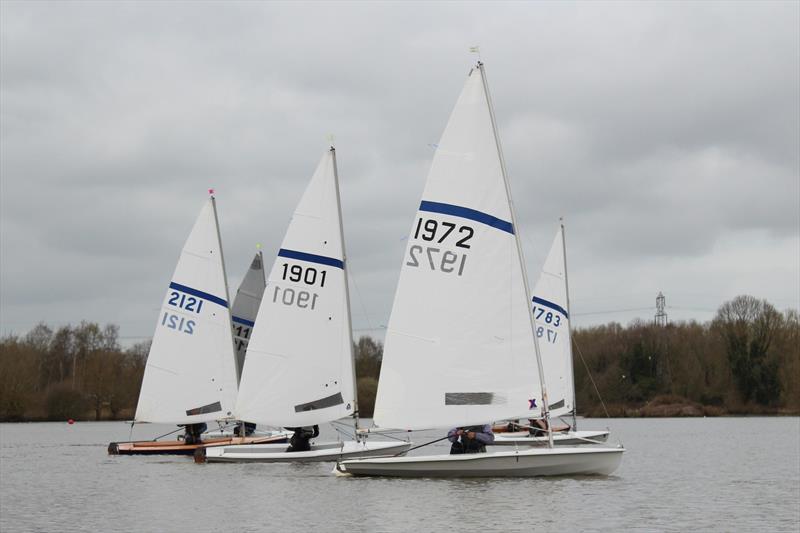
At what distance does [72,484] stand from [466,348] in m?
12.9

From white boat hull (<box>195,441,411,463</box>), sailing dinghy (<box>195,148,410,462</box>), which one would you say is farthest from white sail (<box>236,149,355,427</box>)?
white boat hull (<box>195,441,411,463</box>)

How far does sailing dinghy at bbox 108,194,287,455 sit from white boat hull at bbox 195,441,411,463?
4.95m

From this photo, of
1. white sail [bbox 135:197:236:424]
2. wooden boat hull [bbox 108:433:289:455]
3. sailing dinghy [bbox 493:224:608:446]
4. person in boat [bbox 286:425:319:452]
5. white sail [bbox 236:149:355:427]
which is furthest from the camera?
sailing dinghy [bbox 493:224:608:446]

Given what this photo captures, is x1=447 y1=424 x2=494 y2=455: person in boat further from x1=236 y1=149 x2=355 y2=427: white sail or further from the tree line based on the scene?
the tree line

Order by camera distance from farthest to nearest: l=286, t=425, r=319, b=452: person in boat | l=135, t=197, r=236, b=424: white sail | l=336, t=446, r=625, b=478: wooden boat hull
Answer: l=135, t=197, r=236, b=424: white sail → l=286, t=425, r=319, b=452: person in boat → l=336, t=446, r=625, b=478: wooden boat hull

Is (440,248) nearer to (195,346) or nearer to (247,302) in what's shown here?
(195,346)

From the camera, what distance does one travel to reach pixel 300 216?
33.6 m

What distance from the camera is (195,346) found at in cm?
4097

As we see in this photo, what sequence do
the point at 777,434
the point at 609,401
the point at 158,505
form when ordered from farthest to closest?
the point at 609,401 < the point at 777,434 < the point at 158,505

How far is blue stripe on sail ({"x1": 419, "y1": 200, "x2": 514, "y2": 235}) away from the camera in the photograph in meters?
26.0

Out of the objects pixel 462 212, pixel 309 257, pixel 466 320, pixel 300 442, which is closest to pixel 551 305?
pixel 309 257

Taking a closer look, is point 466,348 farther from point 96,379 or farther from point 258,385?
point 96,379

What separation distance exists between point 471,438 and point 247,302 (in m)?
19.8

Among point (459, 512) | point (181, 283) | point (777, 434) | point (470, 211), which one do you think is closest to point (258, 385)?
point (181, 283)
